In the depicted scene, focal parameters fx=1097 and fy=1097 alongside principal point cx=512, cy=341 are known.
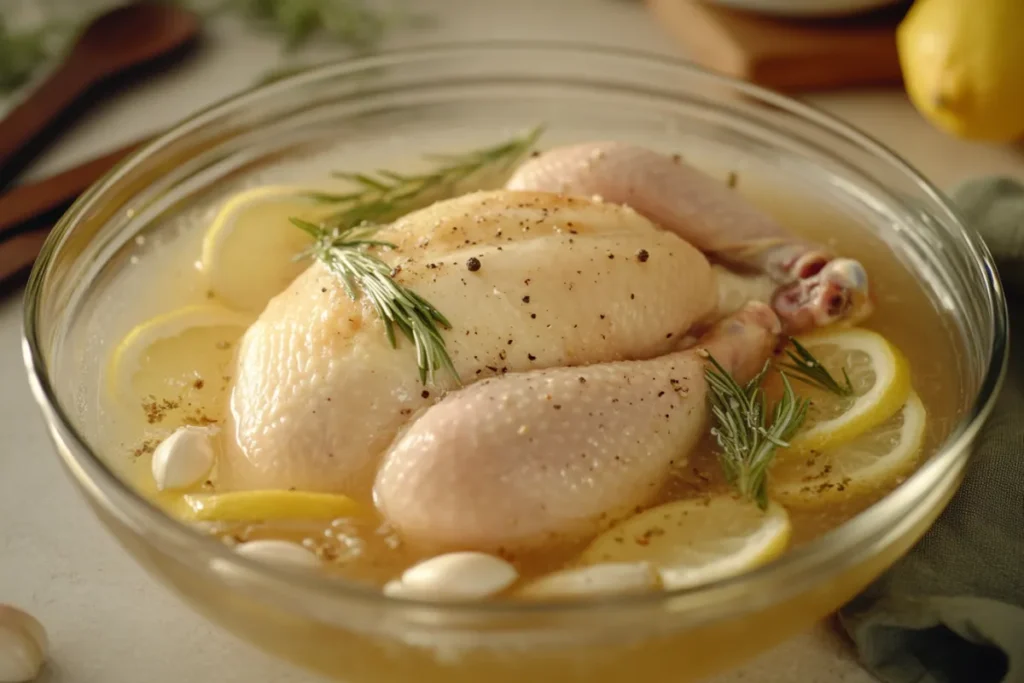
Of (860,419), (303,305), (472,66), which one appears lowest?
(860,419)

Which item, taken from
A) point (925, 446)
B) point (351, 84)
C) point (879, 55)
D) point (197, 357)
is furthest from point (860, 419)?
point (879, 55)

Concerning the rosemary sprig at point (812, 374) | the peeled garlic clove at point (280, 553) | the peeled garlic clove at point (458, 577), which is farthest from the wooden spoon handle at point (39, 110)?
the rosemary sprig at point (812, 374)

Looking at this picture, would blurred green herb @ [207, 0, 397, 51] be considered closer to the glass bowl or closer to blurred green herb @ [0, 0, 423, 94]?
blurred green herb @ [0, 0, 423, 94]

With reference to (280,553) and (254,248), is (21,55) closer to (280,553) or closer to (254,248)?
(254,248)

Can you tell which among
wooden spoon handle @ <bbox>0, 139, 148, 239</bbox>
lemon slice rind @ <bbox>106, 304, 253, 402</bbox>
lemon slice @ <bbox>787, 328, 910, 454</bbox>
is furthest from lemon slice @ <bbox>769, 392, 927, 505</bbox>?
wooden spoon handle @ <bbox>0, 139, 148, 239</bbox>

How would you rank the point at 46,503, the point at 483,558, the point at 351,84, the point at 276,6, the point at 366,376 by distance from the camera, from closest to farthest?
the point at 483,558, the point at 366,376, the point at 46,503, the point at 351,84, the point at 276,6

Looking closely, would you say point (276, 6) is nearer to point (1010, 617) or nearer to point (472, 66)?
point (472, 66)

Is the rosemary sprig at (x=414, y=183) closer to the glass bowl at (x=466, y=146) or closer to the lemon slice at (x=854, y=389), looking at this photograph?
the glass bowl at (x=466, y=146)
